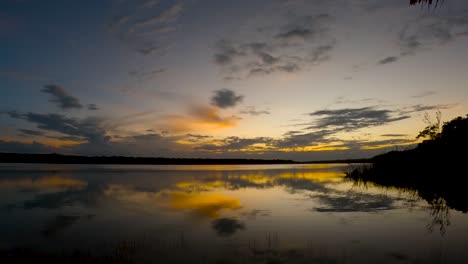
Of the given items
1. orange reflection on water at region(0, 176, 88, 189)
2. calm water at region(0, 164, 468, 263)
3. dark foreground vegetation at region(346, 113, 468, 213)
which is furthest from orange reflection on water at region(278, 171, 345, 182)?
orange reflection on water at region(0, 176, 88, 189)

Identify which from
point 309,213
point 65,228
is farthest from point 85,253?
point 309,213

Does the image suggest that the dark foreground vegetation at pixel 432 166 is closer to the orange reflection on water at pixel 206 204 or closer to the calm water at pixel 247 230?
the calm water at pixel 247 230

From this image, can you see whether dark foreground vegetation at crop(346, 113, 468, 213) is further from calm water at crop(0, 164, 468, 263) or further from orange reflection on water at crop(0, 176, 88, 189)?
orange reflection on water at crop(0, 176, 88, 189)

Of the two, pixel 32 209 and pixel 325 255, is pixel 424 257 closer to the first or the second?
pixel 325 255

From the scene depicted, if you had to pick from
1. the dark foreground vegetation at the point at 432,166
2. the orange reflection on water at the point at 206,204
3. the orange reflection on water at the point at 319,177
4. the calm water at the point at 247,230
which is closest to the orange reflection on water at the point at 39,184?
the calm water at the point at 247,230

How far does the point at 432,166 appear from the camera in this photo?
3859cm

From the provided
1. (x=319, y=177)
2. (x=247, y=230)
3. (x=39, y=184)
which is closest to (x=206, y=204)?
(x=247, y=230)

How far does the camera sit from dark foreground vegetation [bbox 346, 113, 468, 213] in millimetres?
29858

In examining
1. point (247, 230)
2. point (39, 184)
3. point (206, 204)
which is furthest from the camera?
point (39, 184)

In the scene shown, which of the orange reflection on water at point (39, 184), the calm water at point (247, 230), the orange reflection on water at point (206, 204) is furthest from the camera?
the orange reflection on water at point (39, 184)

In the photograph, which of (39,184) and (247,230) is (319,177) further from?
(247,230)

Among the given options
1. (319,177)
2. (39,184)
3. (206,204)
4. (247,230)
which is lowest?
(247,230)

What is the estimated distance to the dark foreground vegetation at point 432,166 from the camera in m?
29.9

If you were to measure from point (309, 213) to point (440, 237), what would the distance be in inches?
283
